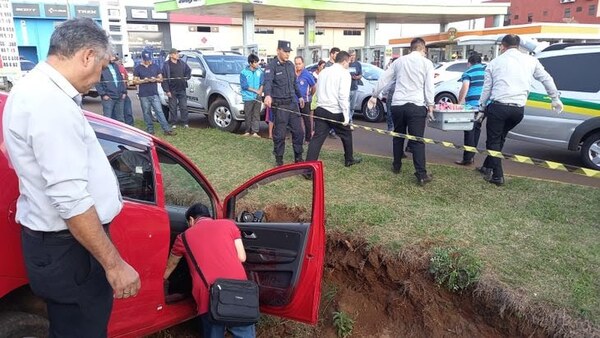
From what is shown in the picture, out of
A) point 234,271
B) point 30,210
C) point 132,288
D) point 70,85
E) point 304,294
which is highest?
point 70,85

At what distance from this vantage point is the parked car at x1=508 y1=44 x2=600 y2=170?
6320mm

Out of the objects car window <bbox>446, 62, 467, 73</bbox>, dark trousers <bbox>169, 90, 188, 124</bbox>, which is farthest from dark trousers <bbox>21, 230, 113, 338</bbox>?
car window <bbox>446, 62, 467, 73</bbox>

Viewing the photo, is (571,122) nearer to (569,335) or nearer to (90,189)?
(569,335)

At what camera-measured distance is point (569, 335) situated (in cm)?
287

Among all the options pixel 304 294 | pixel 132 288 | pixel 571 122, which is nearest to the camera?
pixel 132 288

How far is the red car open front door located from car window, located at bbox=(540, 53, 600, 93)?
5214mm

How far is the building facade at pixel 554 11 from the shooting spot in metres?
43.7

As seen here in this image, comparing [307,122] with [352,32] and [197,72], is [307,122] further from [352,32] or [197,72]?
[352,32]

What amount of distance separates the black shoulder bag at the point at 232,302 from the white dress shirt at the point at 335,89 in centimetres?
375

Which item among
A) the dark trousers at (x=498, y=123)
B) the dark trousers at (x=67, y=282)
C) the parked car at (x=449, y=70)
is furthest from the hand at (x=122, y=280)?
the parked car at (x=449, y=70)

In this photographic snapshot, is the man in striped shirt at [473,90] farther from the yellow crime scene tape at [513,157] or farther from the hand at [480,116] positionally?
the yellow crime scene tape at [513,157]

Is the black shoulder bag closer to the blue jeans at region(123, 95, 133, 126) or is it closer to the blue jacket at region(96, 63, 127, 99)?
the blue jacket at region(96, 63, 127, 99)

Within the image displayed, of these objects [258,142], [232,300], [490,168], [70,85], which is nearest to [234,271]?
[232,300]

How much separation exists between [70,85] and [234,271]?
53.6 inches
